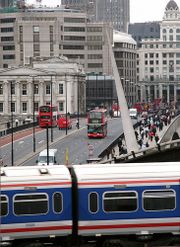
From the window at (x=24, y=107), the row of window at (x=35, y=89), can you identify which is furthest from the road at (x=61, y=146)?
the window at (x=24, y=107)

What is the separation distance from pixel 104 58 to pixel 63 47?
11.0m

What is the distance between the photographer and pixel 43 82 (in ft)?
473

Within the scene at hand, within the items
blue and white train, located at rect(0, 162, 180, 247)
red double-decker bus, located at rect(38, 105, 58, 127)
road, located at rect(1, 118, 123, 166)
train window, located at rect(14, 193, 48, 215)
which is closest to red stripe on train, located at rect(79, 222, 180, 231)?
blue and white train, located at rect(0, 162, 180, 247)

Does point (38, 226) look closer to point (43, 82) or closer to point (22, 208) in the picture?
point (22, 208)

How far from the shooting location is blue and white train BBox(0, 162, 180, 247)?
2055 cm

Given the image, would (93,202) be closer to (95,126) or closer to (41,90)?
(95,126)

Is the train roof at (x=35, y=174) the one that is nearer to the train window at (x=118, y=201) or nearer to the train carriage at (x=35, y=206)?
the train carriage at (x=35, y=206)

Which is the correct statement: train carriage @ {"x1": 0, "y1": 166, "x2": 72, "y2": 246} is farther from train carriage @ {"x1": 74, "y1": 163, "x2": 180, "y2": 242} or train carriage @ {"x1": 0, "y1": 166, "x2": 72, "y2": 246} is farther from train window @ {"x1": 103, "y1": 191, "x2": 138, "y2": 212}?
→ train window @ {"x1": 103, "y1": 191, "x2": 138, "y2": 212}

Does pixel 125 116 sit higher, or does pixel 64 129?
pixel 125 116

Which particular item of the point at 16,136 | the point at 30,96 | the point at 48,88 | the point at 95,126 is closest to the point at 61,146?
the point at 95,126

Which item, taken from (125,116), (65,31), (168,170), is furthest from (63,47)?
(168,170)

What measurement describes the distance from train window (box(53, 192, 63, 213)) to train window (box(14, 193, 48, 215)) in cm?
23

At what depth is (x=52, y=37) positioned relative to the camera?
619 feet

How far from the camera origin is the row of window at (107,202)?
20.6 meters
